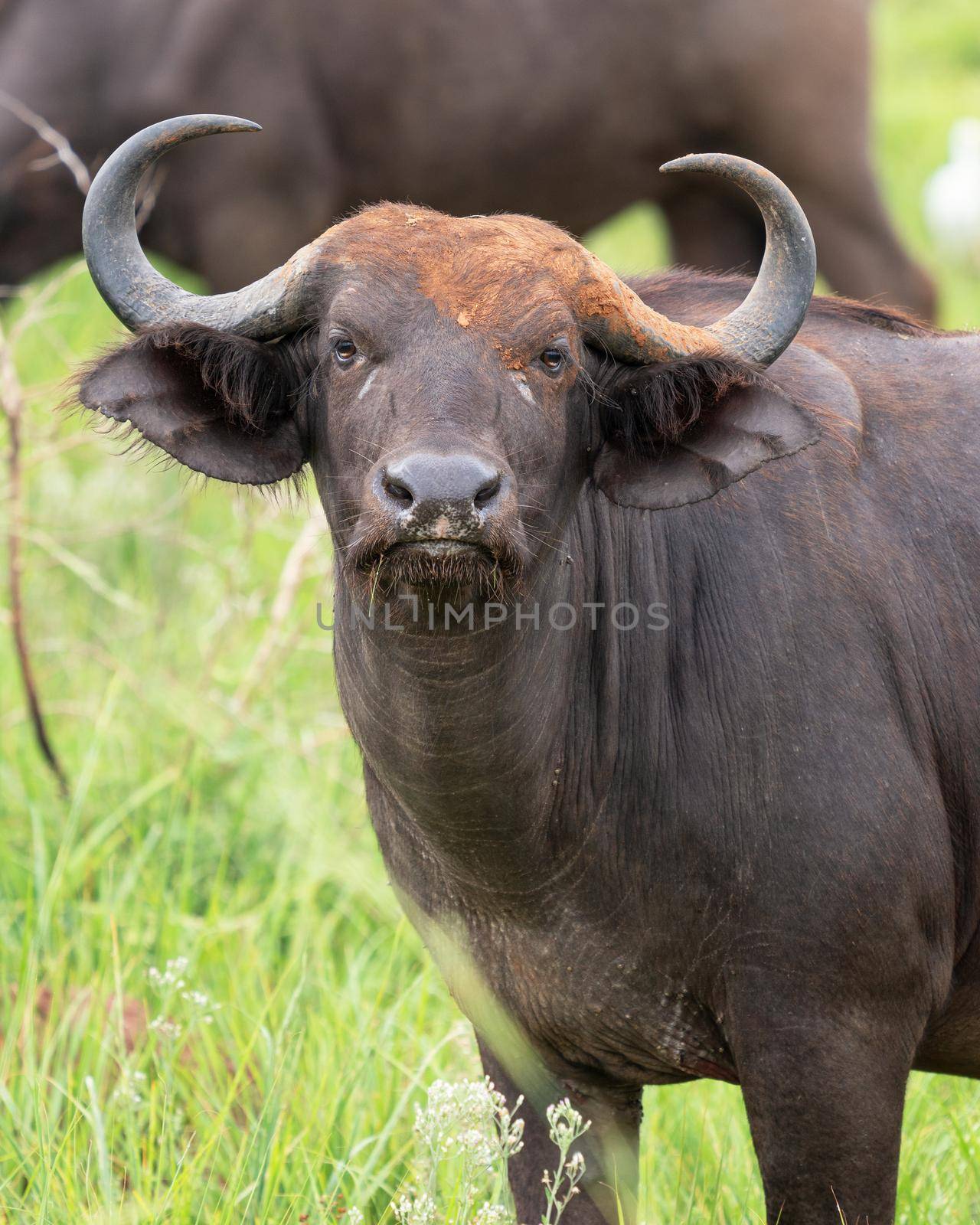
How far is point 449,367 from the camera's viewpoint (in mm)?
2998

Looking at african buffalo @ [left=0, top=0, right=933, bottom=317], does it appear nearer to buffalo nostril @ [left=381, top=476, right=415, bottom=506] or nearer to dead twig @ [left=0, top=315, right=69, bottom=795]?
dead twig @ [left=0, top=315, right=69, bottom=795]

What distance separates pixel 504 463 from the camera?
9.56 ft

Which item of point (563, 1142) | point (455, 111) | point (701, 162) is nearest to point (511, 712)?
A: point (563, 1142)

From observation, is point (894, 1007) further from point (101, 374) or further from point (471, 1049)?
point (101, 374)

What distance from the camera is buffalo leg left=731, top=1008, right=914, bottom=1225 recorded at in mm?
3268

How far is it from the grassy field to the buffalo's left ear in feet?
3.88

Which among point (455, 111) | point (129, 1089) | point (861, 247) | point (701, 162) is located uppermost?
point (455, 111)

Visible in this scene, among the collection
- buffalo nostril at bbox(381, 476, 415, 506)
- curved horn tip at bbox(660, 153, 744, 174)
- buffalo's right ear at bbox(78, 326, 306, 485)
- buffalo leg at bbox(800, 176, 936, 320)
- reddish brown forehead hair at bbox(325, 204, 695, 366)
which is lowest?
buffalo nostril at bbox(381, 476, 415, 506)

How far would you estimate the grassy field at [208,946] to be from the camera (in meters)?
3.75

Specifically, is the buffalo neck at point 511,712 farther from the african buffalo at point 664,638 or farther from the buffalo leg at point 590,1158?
the buffalo leg at point 590,1158

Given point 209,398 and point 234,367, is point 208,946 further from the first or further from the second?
point 234,367

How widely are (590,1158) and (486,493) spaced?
177cm

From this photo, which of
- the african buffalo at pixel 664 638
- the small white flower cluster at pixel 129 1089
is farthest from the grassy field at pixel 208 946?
the african buffalo at pixel 664 638

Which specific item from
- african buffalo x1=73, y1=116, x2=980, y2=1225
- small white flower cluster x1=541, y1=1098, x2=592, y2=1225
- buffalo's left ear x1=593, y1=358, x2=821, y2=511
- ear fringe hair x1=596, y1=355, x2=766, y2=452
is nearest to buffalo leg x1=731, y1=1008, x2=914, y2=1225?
african buffalo x1=73, y1=116, x2=980, y2=1225
